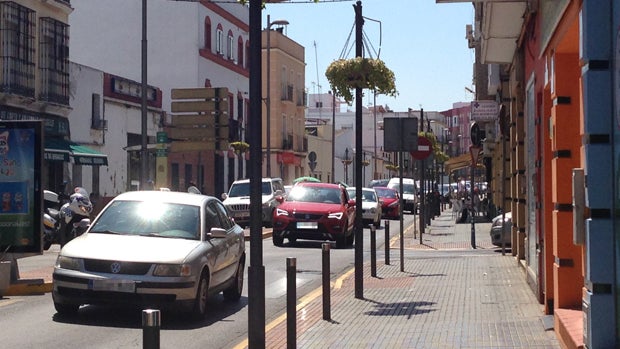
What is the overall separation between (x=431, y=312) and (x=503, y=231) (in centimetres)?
961

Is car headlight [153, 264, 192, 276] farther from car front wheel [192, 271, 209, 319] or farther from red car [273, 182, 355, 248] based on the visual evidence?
red car [273, 182, 355, 248]

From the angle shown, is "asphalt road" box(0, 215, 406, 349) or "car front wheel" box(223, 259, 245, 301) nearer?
"asphalt road" box(0, 215, 406, 349)

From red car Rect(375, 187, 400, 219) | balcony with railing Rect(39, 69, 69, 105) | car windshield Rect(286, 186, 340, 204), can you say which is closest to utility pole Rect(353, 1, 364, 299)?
car windshield Rect(286, 186, 340, 204)

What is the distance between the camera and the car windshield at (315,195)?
Answer: 27.3 metres

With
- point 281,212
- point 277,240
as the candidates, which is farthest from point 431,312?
point 277,240

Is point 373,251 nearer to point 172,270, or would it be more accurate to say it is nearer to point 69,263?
point 172,270

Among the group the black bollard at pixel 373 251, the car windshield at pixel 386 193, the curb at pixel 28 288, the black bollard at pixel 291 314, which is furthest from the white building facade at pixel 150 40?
the black bollard at pixel 291 314

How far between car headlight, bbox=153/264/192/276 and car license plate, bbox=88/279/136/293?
30 centimetres

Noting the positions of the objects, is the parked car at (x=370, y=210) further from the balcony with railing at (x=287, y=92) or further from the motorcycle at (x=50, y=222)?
the balcony with railing at (x=287, y=92)

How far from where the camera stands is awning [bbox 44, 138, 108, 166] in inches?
1270

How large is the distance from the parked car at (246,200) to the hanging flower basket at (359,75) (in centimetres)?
1763

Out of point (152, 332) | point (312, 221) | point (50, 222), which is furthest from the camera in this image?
point (312, 221)

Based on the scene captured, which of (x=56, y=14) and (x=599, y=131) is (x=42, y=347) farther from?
(x=56, y=14)

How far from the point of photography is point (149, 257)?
11695mm
